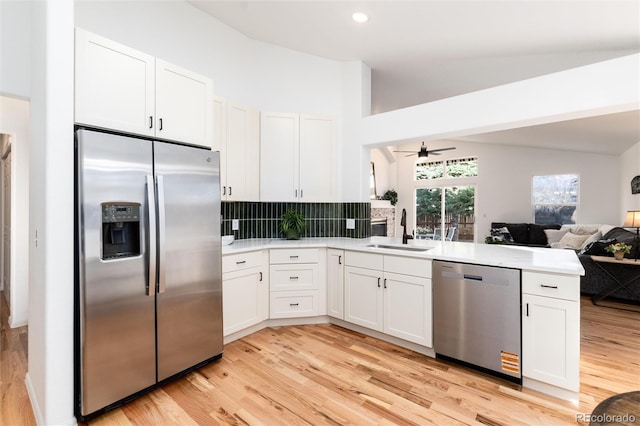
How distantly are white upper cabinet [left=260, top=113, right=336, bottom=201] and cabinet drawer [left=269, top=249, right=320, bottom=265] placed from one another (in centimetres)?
69

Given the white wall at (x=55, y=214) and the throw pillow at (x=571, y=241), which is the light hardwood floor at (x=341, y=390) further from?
the throw pillow at (x=571, y=241)

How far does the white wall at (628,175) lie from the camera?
5.75m

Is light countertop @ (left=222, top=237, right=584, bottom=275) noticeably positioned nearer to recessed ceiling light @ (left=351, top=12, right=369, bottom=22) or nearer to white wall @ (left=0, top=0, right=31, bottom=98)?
white wall @ (left=0, top=0, right=31, bottom=98)

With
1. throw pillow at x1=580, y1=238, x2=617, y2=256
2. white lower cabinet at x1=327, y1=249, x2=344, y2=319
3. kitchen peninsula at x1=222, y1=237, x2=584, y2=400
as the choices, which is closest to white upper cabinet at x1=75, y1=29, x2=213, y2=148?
kitchen peninsula at x1=222, y1=237, x2=584, y2=400

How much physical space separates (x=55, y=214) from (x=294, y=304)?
2170 mm

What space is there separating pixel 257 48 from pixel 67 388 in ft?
11.6

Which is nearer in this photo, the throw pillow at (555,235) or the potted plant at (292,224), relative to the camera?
the potted plant at (292,224)

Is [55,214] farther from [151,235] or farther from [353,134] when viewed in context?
[353,134]

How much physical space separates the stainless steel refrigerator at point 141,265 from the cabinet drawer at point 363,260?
50.3 inches

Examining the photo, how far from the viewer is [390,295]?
2834 millimetres

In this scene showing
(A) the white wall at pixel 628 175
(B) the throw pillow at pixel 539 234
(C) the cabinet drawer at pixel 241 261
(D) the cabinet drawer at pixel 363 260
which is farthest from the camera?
(B) the throw pillow at pixel 539 234

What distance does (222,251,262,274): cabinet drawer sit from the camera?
2742mm

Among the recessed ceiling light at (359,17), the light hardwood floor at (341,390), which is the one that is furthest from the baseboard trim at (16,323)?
the recessed ceiling light at (359,17)
